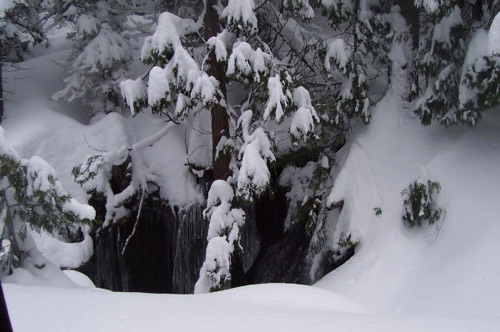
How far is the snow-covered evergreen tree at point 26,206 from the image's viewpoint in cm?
506

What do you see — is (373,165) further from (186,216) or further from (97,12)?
(97,12)

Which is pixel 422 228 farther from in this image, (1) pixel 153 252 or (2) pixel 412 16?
(1) pixel 153 252

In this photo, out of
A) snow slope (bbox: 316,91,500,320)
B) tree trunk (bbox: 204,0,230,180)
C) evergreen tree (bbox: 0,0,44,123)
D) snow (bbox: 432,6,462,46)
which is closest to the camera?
snow slope (bbox: 316,91,500,320)

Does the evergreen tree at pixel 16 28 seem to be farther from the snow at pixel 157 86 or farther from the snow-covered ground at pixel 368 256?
the snow at pixel 157 86

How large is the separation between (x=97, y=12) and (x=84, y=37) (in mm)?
529

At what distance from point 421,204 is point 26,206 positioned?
4.71m

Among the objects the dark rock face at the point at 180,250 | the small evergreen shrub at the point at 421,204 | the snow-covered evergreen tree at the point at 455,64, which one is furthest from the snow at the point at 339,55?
the dark rock face at the point at 180,250

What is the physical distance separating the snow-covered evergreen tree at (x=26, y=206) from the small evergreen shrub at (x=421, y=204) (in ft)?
13.1

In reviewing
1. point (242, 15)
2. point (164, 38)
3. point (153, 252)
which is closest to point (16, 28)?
point (164, 38)

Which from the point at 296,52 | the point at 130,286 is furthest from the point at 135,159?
the point at 296,52

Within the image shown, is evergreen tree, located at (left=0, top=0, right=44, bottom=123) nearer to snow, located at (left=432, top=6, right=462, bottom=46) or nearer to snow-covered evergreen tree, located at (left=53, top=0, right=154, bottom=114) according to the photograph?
snow-covered evergreen tree, located at (left=53, top=0, right=154, bottom=114)

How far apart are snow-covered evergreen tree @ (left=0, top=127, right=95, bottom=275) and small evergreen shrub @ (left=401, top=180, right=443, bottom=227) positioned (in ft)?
13.1

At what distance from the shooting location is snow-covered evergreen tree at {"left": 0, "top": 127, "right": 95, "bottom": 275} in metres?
5.06

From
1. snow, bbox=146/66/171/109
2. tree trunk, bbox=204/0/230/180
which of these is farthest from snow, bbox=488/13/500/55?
snow, bbox=146/66/171/109
